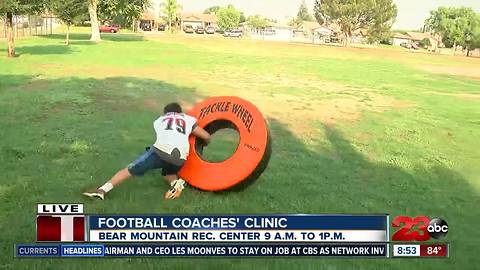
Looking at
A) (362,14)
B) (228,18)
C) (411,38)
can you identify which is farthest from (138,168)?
(411,38)

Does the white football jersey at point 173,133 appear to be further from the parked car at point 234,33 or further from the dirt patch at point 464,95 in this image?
the parked car at point 234,33

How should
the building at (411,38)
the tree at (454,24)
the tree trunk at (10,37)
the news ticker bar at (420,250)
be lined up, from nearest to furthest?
the news ticker bar at (420,250) < the tree trunk at (10,37) < the tree at (454,24) < the building at (411,38)

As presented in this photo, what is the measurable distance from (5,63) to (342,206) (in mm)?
19192

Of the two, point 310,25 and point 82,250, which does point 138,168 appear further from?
point 310,25

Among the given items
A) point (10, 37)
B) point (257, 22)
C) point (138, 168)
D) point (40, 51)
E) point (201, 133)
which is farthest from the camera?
point (257, 22)

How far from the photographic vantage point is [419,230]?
16.3ft

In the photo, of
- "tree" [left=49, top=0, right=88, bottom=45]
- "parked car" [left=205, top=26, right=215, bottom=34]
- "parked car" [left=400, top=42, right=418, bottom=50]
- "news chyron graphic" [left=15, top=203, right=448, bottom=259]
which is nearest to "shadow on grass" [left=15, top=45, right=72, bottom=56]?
"tree" [left=49, top=0, right=88, bottom=45]

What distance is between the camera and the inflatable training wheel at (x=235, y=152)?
19.9ft

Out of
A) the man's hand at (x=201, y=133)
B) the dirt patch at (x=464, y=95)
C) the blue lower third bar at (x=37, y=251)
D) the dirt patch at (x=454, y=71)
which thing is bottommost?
the blue lower third bar at (x=37, y=251)

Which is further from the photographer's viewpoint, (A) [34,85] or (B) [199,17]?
(B) [199,17]

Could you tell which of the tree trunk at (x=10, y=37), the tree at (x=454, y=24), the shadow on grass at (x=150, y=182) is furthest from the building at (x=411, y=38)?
the shadow on grass at (x=150, y=182)

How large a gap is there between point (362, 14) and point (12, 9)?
2439 inches

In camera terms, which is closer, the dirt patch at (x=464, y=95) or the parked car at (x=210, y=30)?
the dirt patch at (x=464, y=95)

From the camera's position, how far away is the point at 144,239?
4418 millimetres
